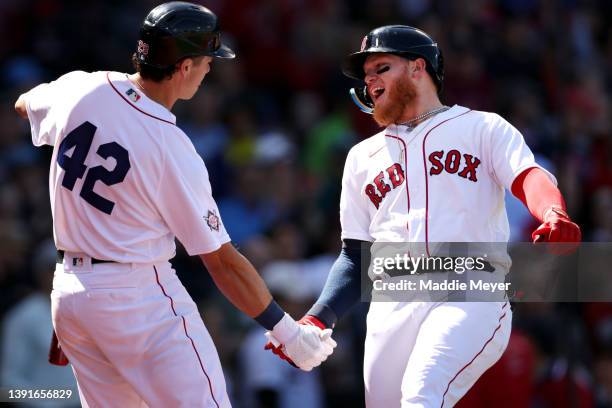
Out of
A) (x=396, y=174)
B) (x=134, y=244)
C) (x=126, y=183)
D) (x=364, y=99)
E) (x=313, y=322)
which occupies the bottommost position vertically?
(x=313, y=322)

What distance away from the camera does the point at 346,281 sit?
4883mm

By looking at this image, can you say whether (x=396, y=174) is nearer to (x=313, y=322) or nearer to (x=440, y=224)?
(x=440, y=224)

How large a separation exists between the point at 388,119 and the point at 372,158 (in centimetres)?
18

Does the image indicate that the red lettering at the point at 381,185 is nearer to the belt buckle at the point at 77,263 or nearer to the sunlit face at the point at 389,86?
the sunlit face at the point at 389,86

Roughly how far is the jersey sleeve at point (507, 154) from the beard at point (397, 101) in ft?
1.26

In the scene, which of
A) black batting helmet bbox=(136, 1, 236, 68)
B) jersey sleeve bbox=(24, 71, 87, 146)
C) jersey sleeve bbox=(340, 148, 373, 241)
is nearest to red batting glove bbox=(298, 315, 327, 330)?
jersey sleeve bbox=(340, 148, 373, 241)

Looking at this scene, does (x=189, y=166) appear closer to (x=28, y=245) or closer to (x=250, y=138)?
(x=28, y=245)

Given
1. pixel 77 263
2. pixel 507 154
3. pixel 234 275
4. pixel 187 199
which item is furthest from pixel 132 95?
pixel 507 154

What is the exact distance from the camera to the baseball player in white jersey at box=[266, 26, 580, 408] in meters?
4.34

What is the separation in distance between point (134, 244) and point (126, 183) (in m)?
0.22

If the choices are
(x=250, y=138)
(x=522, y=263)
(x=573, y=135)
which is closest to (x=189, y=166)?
(x=522, y=263)

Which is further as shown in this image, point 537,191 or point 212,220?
point 537,191

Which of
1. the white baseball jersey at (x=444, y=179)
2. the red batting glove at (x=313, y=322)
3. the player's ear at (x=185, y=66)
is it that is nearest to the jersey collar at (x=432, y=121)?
the white baseball jersey at (x=444, y=179)

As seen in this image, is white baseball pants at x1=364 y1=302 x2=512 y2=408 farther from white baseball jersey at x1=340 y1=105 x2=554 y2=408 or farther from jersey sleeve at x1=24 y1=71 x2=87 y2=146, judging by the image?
jersey sleeve at x1=24 y1=71 x2=87 y2=146
